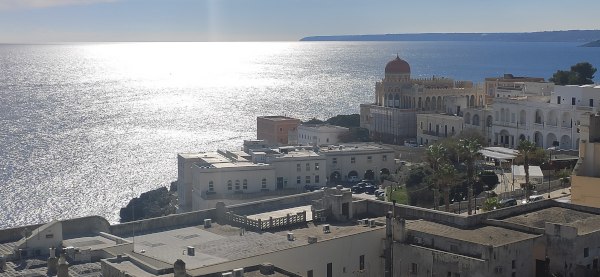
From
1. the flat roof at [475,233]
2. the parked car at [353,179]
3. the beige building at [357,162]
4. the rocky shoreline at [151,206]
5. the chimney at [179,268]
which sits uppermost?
the chimney at [179,268]

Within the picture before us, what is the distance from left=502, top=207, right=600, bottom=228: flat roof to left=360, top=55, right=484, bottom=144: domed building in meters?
60.4

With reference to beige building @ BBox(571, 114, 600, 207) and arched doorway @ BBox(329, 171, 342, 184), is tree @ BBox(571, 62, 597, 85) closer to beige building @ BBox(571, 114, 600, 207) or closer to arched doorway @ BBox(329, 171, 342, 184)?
arched doorway @ BBox(329, 171, 342, 184)

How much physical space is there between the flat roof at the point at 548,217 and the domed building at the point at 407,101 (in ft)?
198

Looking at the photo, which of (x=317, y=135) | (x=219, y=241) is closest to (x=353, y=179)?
(x=317, y=135)

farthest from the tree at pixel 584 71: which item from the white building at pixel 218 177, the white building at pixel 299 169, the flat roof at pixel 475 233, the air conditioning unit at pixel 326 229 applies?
the air conditioning unit at pixel 326 229

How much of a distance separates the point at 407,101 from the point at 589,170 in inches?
2264

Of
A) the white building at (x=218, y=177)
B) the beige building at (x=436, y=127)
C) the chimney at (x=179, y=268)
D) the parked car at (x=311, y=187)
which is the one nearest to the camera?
the chimney at (x=179, y=268)

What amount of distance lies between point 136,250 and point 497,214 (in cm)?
1541

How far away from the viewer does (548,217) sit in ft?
122

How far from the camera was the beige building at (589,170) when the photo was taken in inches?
1731

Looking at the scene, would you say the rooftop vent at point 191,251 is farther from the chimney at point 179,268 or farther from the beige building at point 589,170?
the beige building at point 589,170

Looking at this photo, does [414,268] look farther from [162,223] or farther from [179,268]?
[179,268]

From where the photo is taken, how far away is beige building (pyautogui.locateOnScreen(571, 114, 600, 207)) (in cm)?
4397

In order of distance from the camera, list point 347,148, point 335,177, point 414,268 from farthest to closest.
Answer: point 347,148 → point 335,177 → point 414,268
